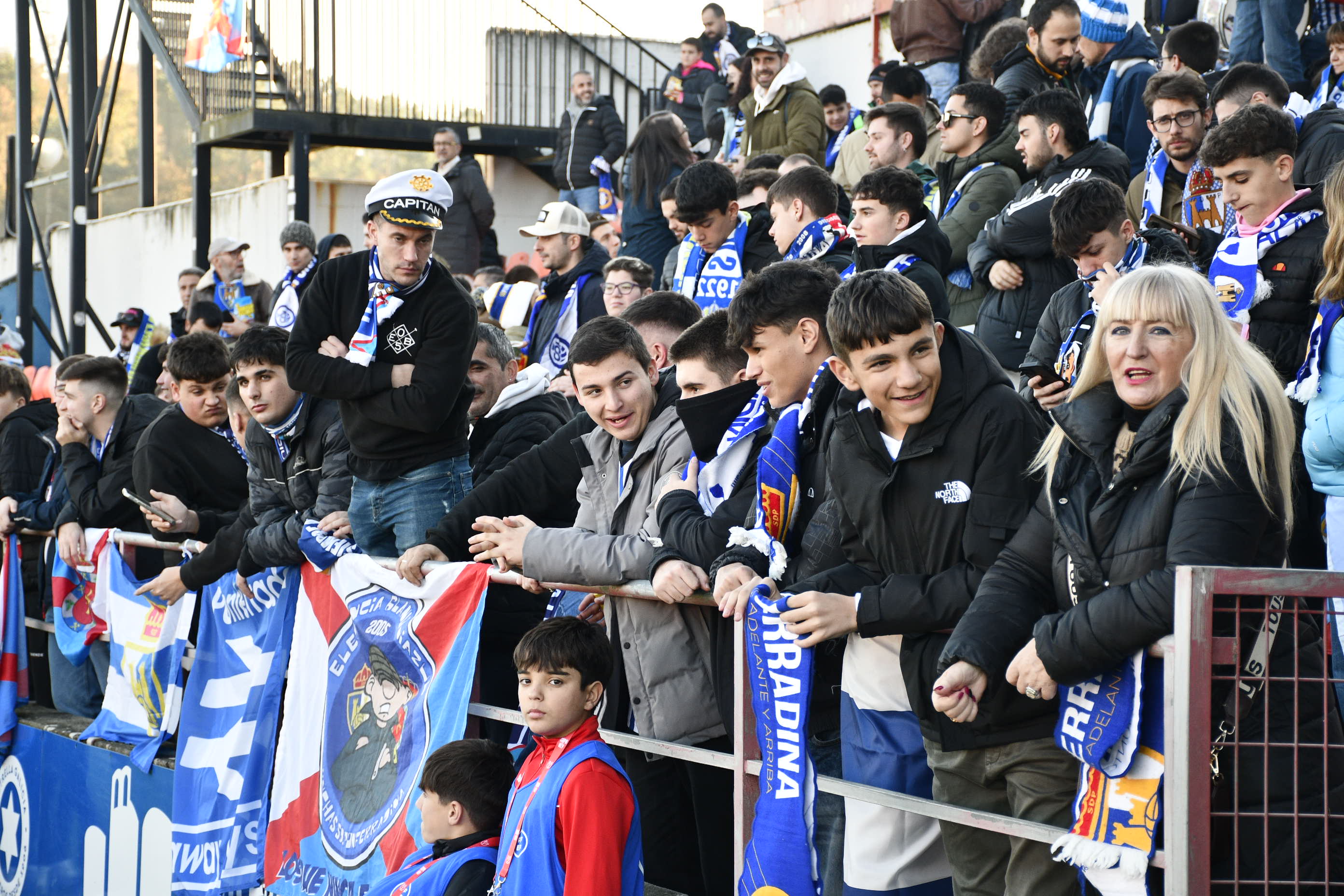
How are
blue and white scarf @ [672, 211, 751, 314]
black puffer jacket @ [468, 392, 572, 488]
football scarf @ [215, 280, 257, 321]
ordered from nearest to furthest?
black puffer jacket @ [468, 392, 572, 488] → blue and white scarf @ [672, 211, 751, 314] → football scarf @ [215, 280, 257, 321]

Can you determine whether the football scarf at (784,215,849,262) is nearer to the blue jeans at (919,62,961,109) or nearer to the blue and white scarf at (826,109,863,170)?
the blue and white scarf at (826,109,863,170)

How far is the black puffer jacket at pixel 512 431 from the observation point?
18.5 feet

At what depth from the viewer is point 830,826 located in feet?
12.9

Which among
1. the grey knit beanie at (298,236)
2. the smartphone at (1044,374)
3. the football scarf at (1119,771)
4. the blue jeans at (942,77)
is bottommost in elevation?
the football scarf at (1119,771)

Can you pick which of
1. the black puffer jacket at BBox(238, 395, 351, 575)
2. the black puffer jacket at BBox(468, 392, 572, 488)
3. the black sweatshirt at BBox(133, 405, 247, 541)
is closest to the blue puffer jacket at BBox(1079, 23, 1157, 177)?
the black puffer jacket at BBox(468, 392, 572, 488)

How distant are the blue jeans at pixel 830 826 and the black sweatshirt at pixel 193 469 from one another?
3.71 m

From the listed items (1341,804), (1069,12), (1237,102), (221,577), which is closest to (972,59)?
(1069,12)

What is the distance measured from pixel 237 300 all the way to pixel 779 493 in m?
9.20

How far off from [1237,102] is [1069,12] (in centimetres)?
196

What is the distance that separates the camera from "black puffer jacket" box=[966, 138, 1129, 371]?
5977 millimetres

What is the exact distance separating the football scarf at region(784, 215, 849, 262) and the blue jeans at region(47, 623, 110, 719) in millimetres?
4127

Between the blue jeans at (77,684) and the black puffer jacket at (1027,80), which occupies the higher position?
the black puffer jacket at (1027,80)

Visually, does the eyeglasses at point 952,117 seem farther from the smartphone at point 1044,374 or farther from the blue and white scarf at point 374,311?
the blue and white scarf at point 374,311

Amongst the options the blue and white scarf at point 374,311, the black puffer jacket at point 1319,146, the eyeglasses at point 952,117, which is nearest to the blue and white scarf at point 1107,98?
the eyeglasses at point 952,117
